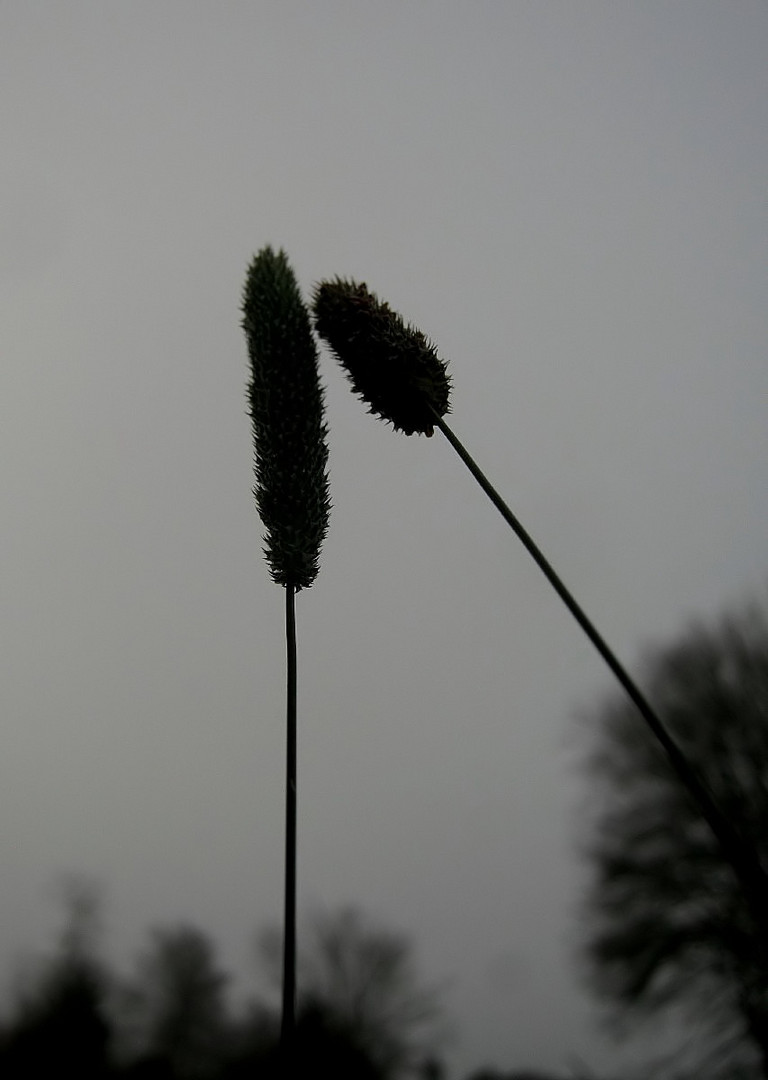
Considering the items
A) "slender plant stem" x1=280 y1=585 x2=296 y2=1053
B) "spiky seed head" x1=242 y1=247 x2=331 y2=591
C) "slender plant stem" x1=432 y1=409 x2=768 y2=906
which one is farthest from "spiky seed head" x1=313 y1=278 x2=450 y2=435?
"slender plant stem" x1=280 y1=585 x2=296 y2=1053

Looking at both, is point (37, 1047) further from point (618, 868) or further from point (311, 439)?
point (311, 439)

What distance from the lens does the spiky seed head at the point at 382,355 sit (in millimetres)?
4562

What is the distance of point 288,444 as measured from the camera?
409 cm

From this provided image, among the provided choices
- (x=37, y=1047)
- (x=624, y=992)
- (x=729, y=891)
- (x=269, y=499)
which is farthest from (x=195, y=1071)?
(x=269, y=499)

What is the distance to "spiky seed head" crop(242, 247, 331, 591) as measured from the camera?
408 centimetres

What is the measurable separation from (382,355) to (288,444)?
930mm

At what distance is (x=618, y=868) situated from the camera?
1388 cm

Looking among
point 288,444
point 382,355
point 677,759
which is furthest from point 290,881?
point 382,355

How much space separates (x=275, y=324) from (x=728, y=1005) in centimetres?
1312

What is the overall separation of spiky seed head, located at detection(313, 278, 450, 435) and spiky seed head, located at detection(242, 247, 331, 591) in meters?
0.28

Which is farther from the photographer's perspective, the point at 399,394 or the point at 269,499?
the point at 399,394

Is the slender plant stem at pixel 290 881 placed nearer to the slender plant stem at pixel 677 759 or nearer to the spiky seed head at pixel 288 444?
the spiky seed head at pixel 288 444

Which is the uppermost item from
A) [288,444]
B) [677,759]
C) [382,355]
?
[382,355]

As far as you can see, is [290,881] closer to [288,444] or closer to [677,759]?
[677,759]
